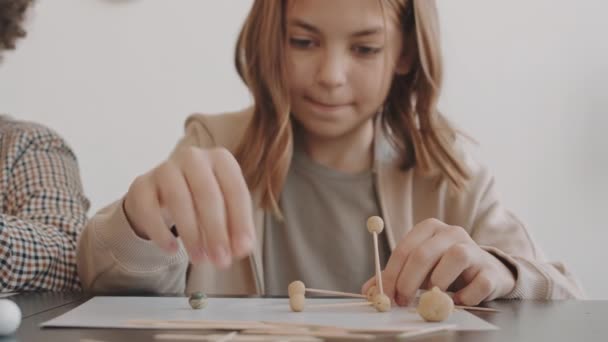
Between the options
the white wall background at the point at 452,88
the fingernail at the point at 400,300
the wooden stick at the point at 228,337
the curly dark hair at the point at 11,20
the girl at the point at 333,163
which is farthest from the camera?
the white wall background at the point at 452,88

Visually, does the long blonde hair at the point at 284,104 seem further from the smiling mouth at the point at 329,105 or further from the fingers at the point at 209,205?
the fingers at the point at 209,205

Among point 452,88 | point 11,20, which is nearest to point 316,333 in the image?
point 11,20

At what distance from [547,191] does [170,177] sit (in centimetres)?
154

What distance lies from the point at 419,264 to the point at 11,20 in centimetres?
103

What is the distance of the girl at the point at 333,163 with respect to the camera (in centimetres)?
79

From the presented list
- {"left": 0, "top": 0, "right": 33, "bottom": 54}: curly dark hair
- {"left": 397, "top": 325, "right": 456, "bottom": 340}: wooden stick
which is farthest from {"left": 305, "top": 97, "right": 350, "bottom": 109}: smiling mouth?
{"left": 0, "top": 0, "right": 33, "bottom": 54}: curly dark hair

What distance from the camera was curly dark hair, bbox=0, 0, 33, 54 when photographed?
1307 mm

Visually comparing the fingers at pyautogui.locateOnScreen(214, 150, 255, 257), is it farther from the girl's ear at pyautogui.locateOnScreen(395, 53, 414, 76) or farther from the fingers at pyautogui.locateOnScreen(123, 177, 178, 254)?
the girl's ear at pyautogui.locateOnScreen(395, 53, 414, 76)

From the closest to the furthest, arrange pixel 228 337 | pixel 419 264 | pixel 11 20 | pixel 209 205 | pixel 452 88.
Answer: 1. pixel 228 337
2. pixel 209 205
3. pixel 419 264
4. pixel 11 20
5. pixel 452 88

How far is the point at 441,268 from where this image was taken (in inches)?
25.1

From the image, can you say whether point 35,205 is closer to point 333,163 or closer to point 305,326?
point 333,163

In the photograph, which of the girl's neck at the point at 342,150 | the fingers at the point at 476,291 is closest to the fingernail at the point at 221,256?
the fingers at the point at 476,291

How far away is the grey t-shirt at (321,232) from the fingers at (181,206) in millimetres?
456

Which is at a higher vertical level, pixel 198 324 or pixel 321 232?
pixel 198 324
